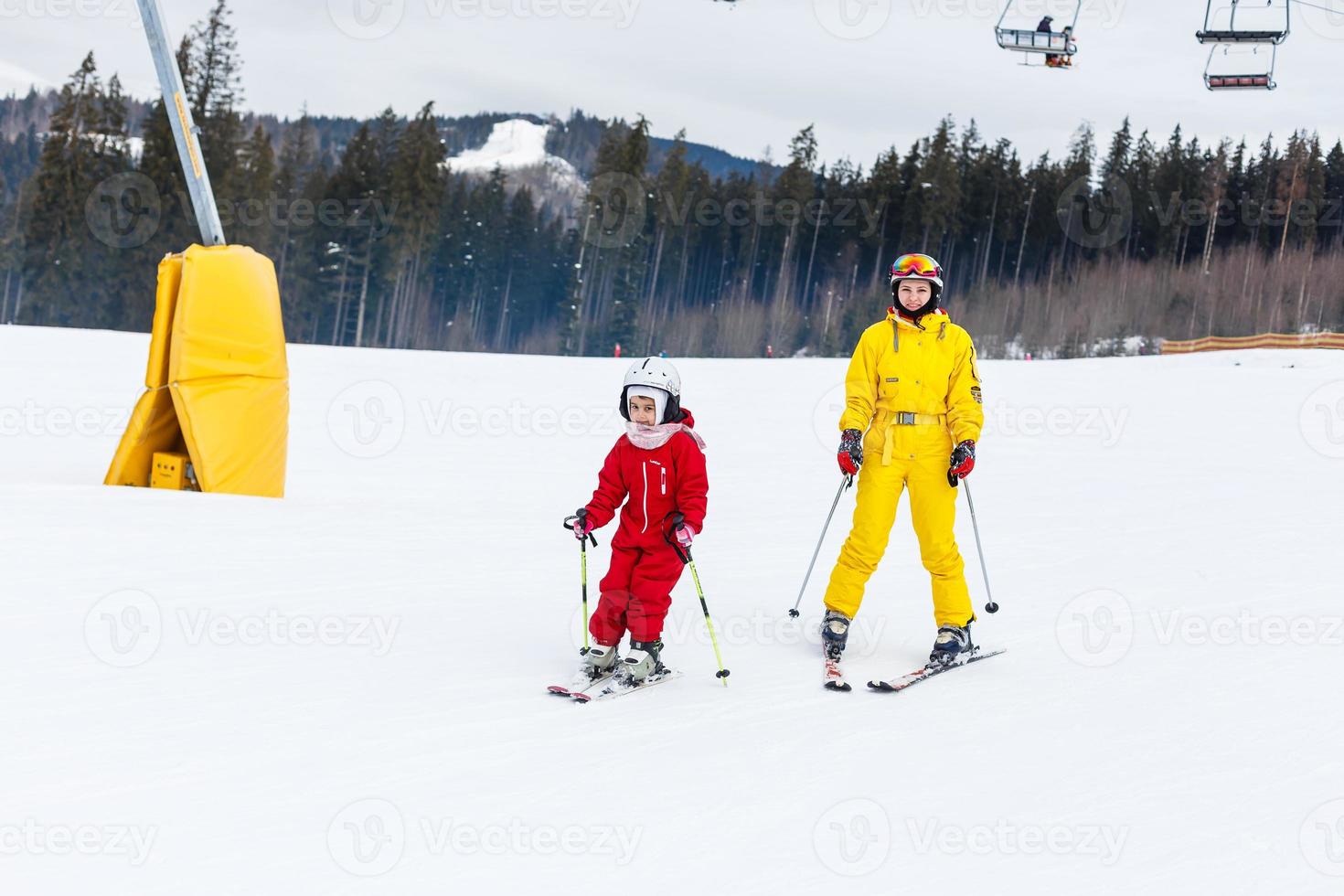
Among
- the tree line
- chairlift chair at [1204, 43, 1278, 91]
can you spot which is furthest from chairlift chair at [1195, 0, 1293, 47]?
the tree line

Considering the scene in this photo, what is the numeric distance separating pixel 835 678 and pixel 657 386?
150cm

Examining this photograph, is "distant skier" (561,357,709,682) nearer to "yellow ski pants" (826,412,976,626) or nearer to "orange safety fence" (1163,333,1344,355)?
"yellow ski pants" (826,412,976,626)

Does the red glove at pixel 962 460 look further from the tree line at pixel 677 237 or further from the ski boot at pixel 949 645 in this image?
the tree line at pixel 677 237

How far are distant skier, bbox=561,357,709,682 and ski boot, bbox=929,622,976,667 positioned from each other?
4.43ft

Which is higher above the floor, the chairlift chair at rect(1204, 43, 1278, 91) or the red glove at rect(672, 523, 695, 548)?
the chairlift chair at rect(1204, 43, 1278, 91)

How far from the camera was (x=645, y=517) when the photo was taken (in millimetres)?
4781

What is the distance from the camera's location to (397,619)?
18.0ft

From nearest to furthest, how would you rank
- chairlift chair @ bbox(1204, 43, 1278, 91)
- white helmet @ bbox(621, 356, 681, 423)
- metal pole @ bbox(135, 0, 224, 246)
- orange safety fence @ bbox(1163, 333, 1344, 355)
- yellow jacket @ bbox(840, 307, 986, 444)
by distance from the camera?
1. white helmet @ bbox(621, 356, 681, 423)
2. yellow jacket @ bbox(840, 307, 986, 444)
3. metal pole @ bbox(135, 0, 224, 246)
4. chairlift chair @ bbox(1204, 43, 1278, 91)
5. orange safety fence @ bbox(1163, 333, 1344, 355)

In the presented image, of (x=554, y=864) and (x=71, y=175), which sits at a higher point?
(x=71, y=175)

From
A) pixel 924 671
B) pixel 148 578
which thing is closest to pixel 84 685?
pixel 148 578

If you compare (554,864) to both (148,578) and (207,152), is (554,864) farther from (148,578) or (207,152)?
(207,152)

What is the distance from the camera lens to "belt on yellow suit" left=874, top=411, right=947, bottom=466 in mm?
5207

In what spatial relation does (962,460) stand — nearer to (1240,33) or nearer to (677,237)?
(1240,33)

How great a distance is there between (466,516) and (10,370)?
9.79 m
